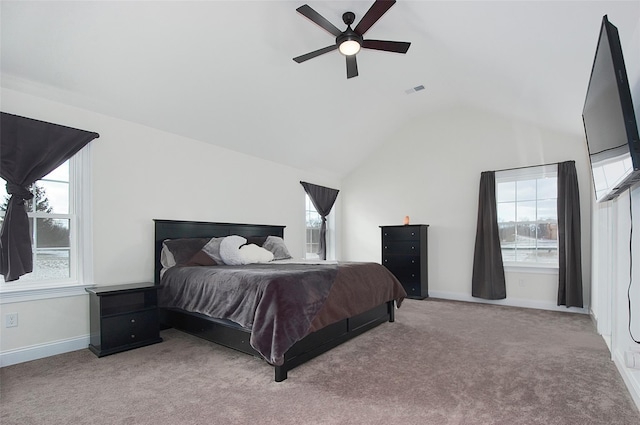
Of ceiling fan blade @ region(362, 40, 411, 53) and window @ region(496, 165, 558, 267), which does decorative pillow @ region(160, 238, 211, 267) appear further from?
window @ region(496, 165, 558, 267)

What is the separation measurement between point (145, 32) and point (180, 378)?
8.96ft

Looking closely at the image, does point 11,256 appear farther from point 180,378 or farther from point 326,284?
point 326,284

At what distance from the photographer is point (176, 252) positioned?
374 centimetres

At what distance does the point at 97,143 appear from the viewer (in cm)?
336

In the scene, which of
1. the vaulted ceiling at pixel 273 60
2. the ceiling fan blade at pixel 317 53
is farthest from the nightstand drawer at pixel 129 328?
the ceiling fan blade at pixel 317 53

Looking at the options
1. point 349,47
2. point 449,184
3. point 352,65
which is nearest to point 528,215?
point 449,184

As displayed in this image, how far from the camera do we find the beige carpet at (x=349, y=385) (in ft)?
6.40

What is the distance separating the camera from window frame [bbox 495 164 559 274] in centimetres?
466

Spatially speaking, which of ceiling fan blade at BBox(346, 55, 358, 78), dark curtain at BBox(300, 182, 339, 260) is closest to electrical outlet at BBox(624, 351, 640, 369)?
ceiling fan blade at BBox(346, 55, 358, 78)

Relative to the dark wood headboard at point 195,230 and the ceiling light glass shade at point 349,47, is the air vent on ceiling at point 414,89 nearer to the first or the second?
the ceiling light glass shade at point 349,47

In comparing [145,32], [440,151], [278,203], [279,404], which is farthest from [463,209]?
[145,32]

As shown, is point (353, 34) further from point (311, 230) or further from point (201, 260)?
point (311, 230)

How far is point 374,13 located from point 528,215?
3.92 m

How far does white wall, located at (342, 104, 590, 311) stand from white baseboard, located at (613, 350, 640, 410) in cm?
224
